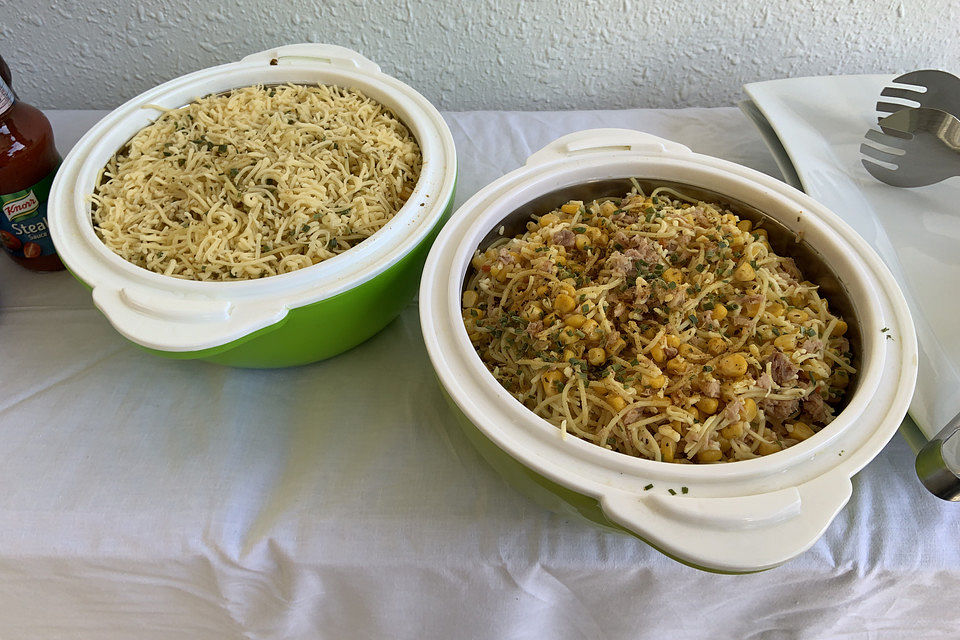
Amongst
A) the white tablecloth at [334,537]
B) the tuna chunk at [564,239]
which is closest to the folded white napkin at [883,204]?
the white tablecloth at [334,537]

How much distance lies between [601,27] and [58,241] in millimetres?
1476

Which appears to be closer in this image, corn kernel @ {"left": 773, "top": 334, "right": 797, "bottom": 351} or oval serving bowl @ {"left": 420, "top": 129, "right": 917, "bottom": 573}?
oval serving bowl @ {"left": 420, "top": 129, "right": 917, "bottom": 573}

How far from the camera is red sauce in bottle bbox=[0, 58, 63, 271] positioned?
1.20 metres

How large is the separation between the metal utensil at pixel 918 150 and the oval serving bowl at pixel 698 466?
42cm

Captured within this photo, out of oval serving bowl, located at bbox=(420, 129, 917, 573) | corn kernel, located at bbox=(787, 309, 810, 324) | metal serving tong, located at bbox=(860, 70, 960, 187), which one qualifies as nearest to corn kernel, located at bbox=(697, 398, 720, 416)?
oval serving bowl, located at bbox=(420, 129, 917, 573)

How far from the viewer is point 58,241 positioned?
3.48 feet

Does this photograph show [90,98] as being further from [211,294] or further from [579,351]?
[579,351]

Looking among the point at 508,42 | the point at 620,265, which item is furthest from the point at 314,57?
the point at 620,265

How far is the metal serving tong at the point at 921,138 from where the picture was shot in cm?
133

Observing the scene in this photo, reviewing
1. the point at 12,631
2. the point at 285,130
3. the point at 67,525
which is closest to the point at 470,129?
the point at 285,130

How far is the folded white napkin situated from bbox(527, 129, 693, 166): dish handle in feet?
1.27

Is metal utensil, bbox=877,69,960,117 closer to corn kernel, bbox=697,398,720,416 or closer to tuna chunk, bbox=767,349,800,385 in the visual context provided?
tuna chunk, bbox=767,349,800,385

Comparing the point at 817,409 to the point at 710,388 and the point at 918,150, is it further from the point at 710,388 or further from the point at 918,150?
the point at 918,150

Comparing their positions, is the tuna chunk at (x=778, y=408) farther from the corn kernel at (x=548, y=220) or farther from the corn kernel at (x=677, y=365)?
the corn kernel at (x=548, y=220)
